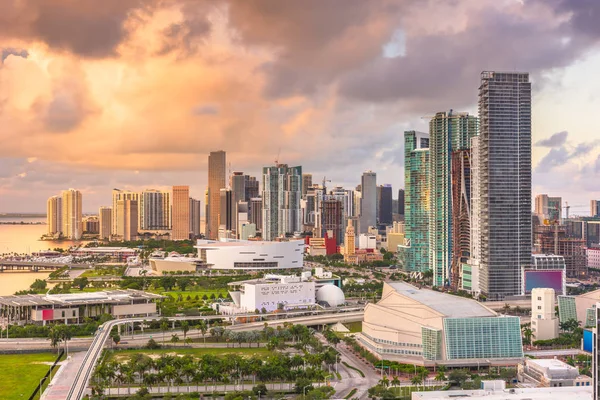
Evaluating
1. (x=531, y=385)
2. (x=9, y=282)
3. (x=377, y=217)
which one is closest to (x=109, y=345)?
(x=531, y=385)

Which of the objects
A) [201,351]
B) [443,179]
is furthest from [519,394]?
[443,179]

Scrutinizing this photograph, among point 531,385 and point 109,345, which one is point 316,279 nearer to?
point 109,345

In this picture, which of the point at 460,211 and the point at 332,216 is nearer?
the point at 460,211

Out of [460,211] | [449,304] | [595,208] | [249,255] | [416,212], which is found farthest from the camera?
[595,208]

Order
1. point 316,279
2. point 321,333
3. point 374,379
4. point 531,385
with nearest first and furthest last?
1. point 531,385
2. point 374,379
3. point 321,333
4. point 316,279

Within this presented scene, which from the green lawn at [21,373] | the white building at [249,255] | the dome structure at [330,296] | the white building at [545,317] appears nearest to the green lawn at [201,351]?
the green lawn at [21,373]

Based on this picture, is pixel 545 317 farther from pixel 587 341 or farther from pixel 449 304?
pixel 449 304
